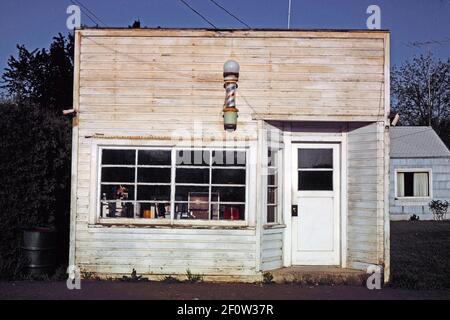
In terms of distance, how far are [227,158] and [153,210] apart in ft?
5.40

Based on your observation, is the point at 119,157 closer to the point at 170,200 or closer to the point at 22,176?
the point at 170,200

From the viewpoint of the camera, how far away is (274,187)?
10.1m

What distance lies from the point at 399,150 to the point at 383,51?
55.0ft

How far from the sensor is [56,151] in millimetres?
10422

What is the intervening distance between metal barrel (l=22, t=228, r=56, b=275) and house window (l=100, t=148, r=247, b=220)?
3.42 ft

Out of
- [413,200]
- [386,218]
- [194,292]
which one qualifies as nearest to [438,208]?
[413,200]

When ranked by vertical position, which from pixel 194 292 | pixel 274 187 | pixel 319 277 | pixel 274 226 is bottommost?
pixel 194 292

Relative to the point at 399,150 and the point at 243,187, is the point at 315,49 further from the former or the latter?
the point at 399,150

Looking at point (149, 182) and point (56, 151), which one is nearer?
point (149, 182)

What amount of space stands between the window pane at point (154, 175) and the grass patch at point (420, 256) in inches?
176

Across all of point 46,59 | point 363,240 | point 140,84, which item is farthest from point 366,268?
point 46,59

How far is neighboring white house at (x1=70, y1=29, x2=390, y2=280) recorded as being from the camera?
9562mm
